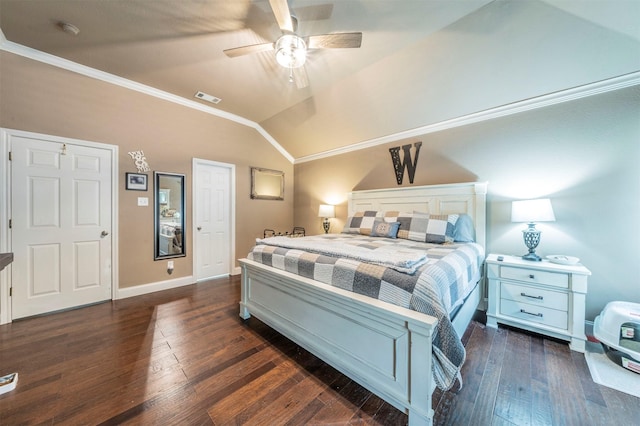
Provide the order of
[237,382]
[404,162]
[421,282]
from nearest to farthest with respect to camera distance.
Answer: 1. [421,282]
2. [237,382]
3. [404,162]

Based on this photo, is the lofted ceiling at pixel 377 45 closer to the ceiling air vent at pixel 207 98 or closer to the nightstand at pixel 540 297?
the ceiling air vent at pixel 207 98

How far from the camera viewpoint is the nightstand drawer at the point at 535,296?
200 cm

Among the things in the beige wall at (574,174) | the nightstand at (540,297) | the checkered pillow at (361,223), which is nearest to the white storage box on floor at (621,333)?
the nightstand at (540,297)

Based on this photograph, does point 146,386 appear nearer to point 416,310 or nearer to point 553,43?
point 416,310

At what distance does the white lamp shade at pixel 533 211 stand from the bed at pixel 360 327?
20.3 inches

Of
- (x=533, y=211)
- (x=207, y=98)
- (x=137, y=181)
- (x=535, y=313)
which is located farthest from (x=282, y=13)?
(x=535, y=313)

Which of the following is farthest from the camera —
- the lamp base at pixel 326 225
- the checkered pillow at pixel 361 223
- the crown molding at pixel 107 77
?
the lamp base at pixel 326 225

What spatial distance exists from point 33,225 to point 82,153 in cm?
94

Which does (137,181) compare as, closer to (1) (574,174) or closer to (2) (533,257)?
(2) (533,257)

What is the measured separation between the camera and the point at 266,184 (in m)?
4.70

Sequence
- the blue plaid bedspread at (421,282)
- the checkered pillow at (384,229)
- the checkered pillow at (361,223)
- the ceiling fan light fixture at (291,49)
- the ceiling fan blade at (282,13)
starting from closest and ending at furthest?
the blue plaid bedspread at (421,282) → the ceiling fan blade at (282,13) → the ceiling fan light fixture at (291,49) → the checkered pillow at (384,229) → the checkered pillow at (361,223)

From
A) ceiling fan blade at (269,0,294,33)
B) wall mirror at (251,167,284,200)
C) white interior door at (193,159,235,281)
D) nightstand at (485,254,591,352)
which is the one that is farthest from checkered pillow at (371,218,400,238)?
white interior door at (193,159,235,281)

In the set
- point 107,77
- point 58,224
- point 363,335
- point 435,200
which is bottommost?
point 363,335

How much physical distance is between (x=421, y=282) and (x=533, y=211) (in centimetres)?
181
